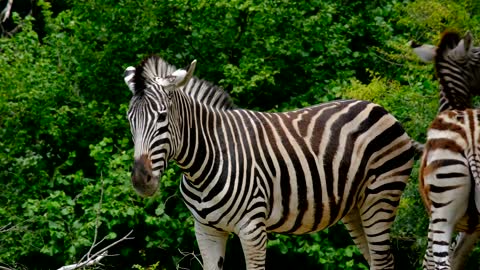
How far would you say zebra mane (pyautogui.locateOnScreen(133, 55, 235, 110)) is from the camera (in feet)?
25.3

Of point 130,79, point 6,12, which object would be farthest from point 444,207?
point 6,12

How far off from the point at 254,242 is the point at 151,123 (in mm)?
1215

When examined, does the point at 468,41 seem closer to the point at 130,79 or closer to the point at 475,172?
the point at 475,172

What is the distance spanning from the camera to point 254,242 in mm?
7758

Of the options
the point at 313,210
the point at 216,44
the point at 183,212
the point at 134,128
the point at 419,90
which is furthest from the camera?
the point at 216,44

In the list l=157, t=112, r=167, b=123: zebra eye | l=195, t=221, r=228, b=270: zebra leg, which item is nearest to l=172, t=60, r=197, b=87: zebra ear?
l=157, t=112, r=167, b=123: zebra eye

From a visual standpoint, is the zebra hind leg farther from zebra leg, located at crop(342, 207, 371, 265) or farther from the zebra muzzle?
the zebra muzzle

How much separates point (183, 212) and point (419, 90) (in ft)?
9.58

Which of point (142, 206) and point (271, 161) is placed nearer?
point (271, 161)

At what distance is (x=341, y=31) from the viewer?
39.8ft

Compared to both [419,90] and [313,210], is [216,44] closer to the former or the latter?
[419,90]

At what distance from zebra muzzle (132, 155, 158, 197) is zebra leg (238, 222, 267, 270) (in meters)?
0.82

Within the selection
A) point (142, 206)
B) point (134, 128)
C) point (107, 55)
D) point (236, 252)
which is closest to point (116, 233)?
point (142, 206)

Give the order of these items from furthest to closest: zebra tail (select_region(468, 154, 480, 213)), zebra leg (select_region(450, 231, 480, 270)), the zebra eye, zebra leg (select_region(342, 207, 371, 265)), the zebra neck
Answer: zebra leg (select_region(342, 207, 371, 265)), zebra leg (select_region(450, 231, 480, 270)), the zebra neck, the zebra eye, zebra tail (select_region(468, 154, 480, 213))
